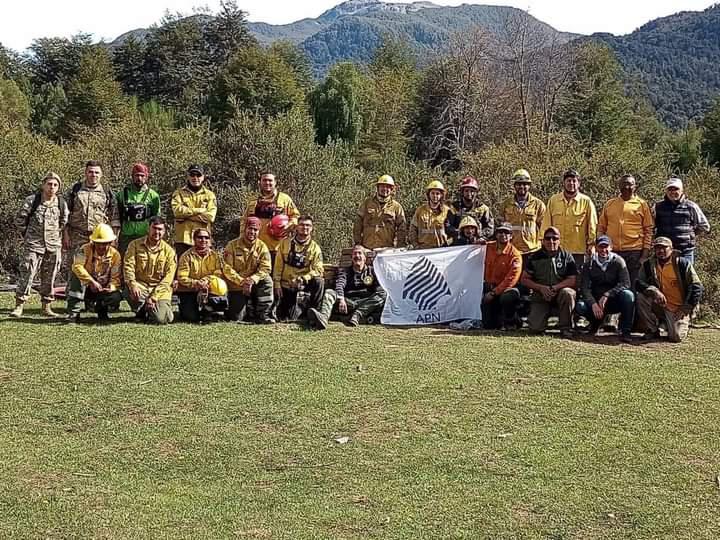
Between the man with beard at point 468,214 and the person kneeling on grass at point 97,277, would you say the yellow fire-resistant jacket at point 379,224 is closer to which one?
the man with beard at point 468,214

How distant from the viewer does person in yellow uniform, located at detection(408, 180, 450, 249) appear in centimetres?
1128

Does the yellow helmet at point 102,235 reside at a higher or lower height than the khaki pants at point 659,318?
higher

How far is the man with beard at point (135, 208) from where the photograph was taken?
435 inches

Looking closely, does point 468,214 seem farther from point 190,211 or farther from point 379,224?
point 190,211

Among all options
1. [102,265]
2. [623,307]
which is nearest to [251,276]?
[102,265]

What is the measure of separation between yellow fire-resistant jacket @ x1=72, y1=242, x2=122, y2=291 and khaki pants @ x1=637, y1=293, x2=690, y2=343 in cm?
617

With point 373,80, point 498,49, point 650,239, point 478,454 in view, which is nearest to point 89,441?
point 478,454

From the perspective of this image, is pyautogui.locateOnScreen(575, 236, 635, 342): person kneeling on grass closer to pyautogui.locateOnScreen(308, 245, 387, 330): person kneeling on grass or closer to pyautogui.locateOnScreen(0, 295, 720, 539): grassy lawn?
pyautogui.locateOnScreen(0, 295, 720, 539): grassy lawn

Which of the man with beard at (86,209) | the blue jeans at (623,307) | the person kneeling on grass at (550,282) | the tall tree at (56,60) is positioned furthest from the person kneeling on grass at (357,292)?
the tall tree at (56,60)

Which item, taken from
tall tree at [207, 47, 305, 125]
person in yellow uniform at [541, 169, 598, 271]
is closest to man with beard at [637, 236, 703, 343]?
person in yellow uniform at [541, 169, 598, 271]

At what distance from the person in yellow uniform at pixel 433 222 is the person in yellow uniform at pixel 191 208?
2.73 metres

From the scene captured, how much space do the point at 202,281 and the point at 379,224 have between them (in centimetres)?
255

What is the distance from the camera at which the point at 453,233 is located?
11.3 metres

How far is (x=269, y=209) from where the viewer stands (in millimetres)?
11320
